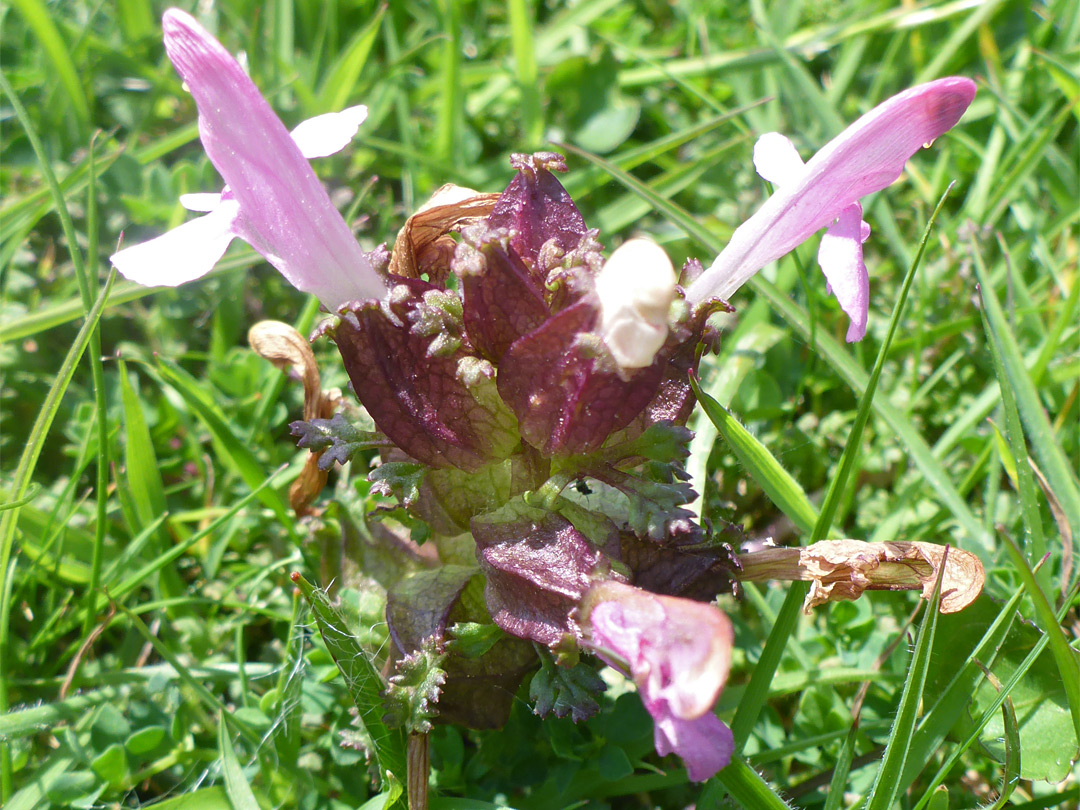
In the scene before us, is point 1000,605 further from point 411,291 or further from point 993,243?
point 993,243

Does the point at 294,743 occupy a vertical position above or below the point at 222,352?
below

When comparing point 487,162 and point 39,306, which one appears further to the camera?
point 487,162

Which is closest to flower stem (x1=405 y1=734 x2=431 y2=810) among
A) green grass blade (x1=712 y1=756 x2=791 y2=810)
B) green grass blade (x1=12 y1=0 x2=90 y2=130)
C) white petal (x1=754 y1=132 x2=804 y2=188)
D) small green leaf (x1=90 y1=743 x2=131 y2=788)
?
green grass blade (x1=712 y1=756 x2=791 y2=810)

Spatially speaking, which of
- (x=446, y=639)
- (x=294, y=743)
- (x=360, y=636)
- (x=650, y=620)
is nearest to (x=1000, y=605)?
(x=650, y=620)

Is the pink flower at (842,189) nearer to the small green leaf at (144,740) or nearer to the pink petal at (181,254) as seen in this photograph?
the pink petal at (181,254)

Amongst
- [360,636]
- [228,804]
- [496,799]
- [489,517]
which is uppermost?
[489,517]

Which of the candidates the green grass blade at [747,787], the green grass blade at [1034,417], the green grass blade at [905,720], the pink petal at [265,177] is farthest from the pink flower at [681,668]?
the green grass blade at [1034,417]

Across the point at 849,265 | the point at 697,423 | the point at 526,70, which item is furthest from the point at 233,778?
the point at 526,70
